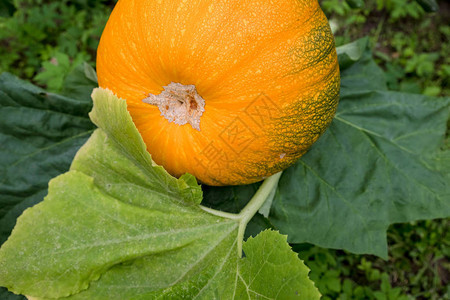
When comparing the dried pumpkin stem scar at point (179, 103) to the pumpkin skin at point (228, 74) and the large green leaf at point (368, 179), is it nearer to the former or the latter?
the pumpkin skin at point (228, 74)

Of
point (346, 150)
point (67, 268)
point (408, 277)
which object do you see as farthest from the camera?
point (408, 277)

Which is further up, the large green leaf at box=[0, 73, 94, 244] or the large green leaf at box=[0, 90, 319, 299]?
the large green leaf at box=[0, 90, 319, 299]

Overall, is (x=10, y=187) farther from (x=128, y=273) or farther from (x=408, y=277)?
(x=408, y=277)

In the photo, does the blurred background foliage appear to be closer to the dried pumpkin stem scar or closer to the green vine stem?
the green vine stem

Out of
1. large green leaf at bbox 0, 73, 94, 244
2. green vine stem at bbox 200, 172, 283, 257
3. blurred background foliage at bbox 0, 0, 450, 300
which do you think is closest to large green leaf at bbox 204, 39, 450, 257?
green vine stem at bbox 200, 172, 283, 257

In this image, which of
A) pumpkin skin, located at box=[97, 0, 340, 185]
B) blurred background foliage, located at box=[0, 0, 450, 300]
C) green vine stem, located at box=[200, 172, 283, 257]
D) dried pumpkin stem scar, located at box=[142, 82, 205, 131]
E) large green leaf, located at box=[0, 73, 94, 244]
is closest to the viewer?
pumpkin skin, located at box=[97, 0, 340, 185]

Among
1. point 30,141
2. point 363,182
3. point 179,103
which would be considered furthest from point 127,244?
point 363,182

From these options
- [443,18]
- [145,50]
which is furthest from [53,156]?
[443,18]
